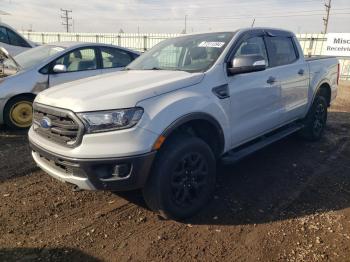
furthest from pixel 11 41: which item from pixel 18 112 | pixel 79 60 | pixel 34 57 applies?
pixel 18 112

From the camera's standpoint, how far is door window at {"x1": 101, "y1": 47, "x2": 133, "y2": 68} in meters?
7.20

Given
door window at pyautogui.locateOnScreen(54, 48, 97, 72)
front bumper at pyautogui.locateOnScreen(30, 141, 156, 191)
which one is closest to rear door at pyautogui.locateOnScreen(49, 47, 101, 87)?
door window at pyautogui.locateOnScreen(54, 48, 97, 72)

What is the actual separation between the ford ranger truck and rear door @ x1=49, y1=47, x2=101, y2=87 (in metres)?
2.37

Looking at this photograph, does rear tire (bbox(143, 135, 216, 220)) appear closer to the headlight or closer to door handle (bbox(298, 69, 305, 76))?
the headlight

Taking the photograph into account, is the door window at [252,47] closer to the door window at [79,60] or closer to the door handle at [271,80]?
the door handle at [271,80]

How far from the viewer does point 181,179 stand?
3365mm

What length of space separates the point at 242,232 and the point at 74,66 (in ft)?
15.9

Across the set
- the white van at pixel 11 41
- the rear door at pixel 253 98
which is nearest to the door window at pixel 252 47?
the rear door at pixel 253 98

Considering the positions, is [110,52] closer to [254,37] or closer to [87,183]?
[254,37]

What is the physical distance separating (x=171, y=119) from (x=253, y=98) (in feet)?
4.64

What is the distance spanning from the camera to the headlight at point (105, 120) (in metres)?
2.92

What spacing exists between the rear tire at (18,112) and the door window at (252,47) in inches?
162

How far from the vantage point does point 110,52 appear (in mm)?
7367

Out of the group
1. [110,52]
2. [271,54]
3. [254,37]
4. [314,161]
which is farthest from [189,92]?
[110,52]
